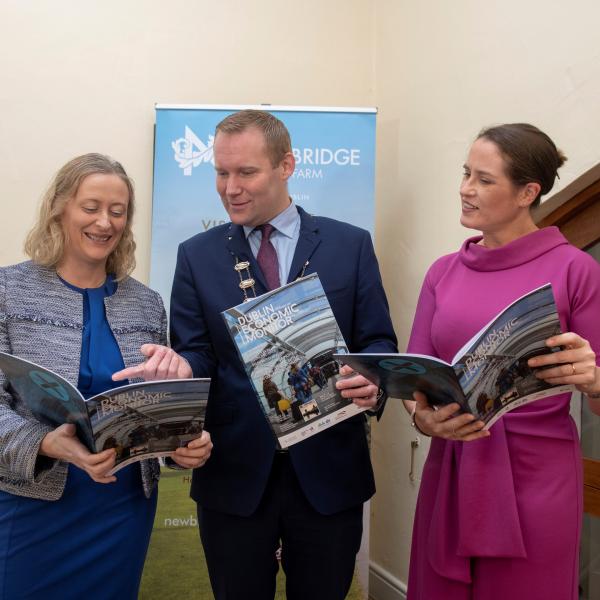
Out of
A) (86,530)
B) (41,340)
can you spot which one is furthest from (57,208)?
(86,530)

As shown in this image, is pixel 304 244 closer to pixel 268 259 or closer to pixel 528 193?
pixel 268 259

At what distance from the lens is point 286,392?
173 centimetres

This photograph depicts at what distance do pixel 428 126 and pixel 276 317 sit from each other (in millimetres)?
1984

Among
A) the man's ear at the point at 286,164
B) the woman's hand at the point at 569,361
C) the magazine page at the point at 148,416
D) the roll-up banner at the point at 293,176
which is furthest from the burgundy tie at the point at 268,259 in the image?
the roll-up banner at the point at 293,176

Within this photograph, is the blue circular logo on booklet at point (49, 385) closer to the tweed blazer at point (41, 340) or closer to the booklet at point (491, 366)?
the tweed blazer at point (41, 340)

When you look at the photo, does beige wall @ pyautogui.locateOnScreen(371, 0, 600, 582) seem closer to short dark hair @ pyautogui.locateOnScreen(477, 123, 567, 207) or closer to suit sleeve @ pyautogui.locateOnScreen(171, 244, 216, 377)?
short dark hair @ pyautogui.locateOnScreen(477, 123, 567, 207)

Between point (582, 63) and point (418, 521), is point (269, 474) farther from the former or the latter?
point (582, 63)

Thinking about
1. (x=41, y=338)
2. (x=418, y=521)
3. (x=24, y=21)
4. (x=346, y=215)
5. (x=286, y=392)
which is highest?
(x=24, y=21)

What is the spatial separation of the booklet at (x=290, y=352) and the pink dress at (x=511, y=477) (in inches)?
14.1

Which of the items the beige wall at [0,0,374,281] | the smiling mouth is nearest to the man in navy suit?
the smiling mouth

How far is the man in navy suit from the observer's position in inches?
76.7

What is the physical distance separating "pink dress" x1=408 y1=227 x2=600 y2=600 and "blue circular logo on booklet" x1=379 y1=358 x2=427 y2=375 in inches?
14.6

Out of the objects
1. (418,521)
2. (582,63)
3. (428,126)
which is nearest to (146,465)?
(418,521)

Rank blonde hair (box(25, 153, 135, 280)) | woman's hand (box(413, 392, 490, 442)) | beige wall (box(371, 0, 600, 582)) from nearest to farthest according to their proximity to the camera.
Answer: woman's hand (box(413, 392, 490, 442)), blonde hair (box(25, 153, 135, 280)), beige wall (box(371, 0, 600, 582))
